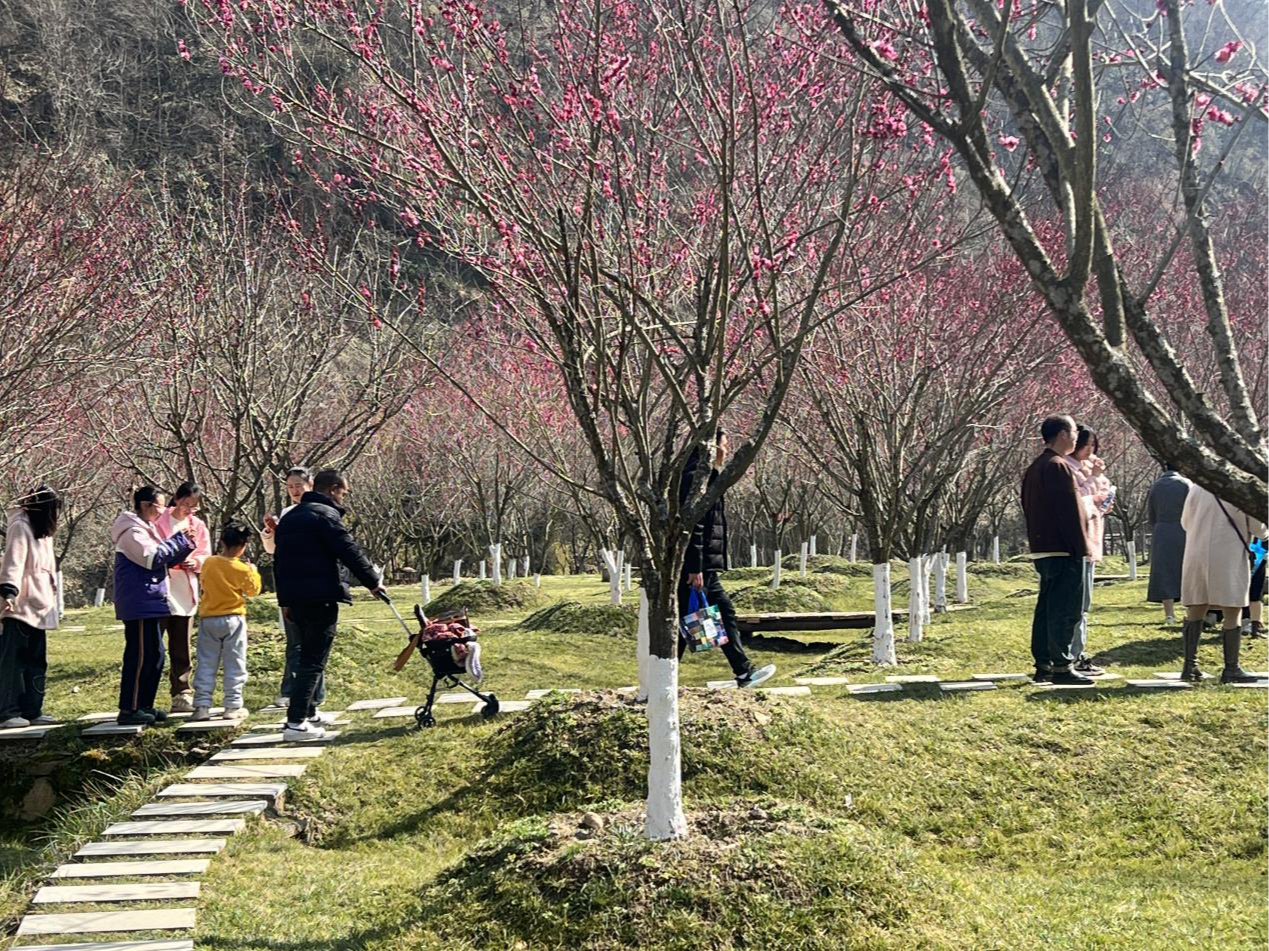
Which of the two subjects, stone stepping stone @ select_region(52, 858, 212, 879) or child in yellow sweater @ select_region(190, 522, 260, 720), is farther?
child in yellow sweater @ select_region(190, 522, 260, 720)

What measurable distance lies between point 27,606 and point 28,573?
258 millimetres

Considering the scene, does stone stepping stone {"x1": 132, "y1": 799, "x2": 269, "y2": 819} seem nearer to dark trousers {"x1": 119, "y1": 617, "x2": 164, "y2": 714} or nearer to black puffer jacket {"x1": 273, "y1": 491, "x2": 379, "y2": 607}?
black puffer jacket {"x1": 273, "y1": 491, "x2": 379, "y2": 607}

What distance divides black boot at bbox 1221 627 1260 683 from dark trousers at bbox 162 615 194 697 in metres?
8.08

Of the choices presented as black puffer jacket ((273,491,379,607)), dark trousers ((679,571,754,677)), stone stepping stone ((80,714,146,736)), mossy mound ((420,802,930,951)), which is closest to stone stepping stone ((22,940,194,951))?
mossy mound ((420,802,930,951))

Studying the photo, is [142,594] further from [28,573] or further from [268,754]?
[268,754]

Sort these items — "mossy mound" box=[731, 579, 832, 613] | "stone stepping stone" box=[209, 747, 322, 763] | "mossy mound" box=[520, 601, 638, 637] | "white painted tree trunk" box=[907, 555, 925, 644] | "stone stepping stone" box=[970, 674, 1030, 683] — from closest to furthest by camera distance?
1. "stone stepping stone" box=[209, 747, 322, 763]
2. "stone stepping stone" box=[970, 674, 1030, 683]
3. "white painted tree trunk" box=[907, 555, 925, 644]
4. "mossy mound" box=[520, 601, 638, 637]
5. "mossy mound" box=[731, 579, 832, 613]

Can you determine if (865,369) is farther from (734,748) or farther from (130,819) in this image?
(130,819)

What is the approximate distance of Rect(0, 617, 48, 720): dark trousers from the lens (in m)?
8.68

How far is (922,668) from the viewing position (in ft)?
34.1

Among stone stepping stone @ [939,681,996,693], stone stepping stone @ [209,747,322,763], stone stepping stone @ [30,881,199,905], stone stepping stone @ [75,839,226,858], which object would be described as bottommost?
stone stepping stone @ [30,881,199,905]

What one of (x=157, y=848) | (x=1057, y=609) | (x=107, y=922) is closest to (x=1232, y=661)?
(x=1057, y=609)

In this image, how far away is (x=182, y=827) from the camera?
634cm

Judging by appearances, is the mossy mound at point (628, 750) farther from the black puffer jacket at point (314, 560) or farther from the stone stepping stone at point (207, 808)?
the black puffer jacket at point (314, 560)

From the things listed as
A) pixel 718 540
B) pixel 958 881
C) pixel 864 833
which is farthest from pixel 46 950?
pixel 718 540
